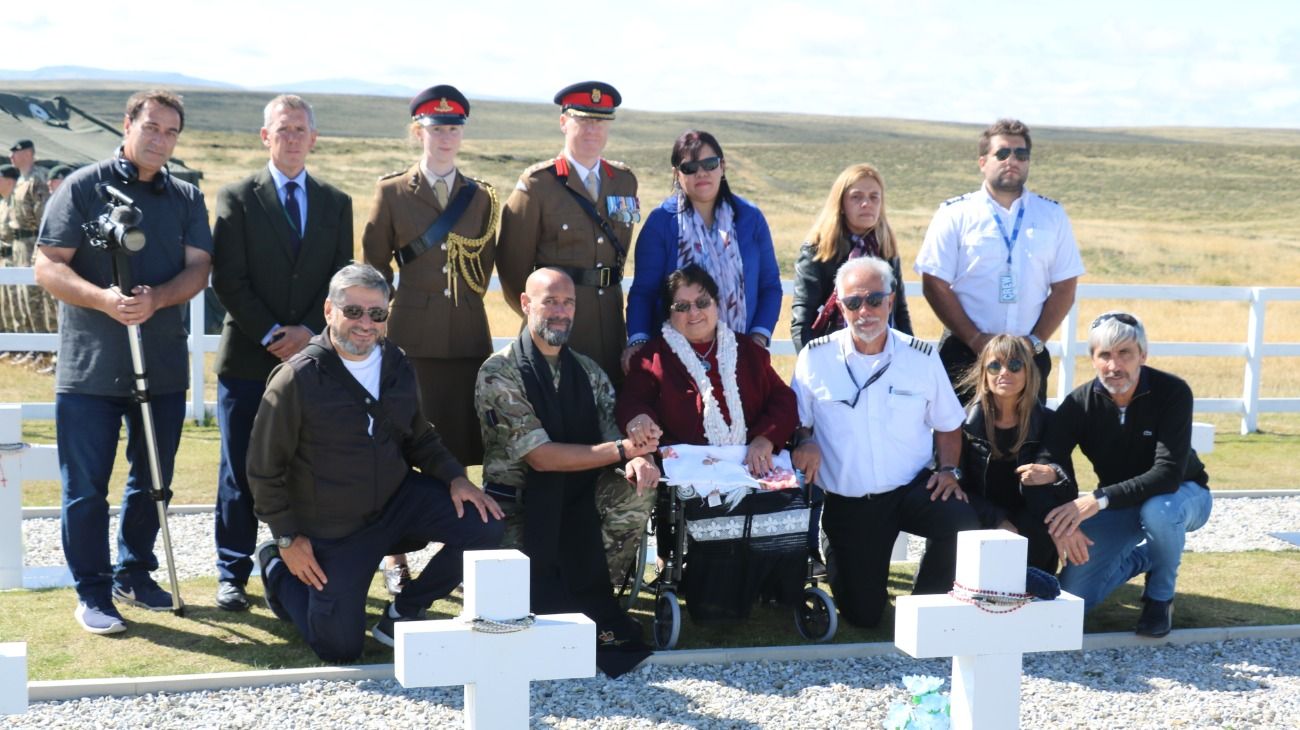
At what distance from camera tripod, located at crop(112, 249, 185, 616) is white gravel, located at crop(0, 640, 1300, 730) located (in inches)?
36.3

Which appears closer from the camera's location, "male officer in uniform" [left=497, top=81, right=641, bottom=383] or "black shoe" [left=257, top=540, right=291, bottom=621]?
"black shoe" [left=257, top=540, right=291, bottom=621]

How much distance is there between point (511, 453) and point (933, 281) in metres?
2.14

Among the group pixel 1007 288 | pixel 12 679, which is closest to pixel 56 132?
pixel 1007 288

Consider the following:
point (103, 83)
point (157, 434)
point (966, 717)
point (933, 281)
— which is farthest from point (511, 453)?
point (103, 83)

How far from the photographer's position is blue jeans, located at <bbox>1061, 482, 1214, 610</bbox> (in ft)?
17.5

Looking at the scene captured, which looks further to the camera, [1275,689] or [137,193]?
[137,193]

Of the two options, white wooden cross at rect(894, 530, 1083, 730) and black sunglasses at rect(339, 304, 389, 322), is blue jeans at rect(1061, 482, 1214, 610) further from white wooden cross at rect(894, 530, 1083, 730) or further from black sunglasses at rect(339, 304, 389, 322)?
black sunglasses at rect(339, 304, 389, 322)

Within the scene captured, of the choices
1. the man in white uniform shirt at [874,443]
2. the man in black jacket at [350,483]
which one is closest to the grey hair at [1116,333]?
the man in white uniform shirt at [874,443]

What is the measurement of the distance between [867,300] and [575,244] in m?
1.20

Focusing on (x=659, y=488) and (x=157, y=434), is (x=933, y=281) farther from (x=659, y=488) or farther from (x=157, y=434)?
(x=157, y=434)

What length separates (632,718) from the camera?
4375 millimetres

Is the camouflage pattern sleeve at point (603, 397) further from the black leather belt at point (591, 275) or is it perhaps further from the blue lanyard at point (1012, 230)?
the blue lanyard at point (1012, 230)

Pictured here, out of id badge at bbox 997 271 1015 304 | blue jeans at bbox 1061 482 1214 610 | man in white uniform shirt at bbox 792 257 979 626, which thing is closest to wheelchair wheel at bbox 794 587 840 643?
man in white uniform shirt at bbox 792 257 979 626

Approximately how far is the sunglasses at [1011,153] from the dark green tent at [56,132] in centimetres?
1061
